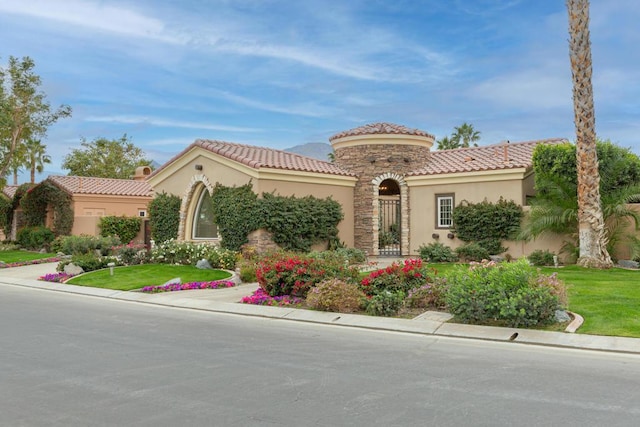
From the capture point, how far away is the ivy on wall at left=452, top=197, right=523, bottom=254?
67.8 feet

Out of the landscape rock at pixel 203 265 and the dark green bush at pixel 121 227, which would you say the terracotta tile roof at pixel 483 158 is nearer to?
the landscape rock at pixel 203 265

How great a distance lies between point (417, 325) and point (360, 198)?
14.4 metres

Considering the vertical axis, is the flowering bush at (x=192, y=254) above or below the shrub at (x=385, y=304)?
above

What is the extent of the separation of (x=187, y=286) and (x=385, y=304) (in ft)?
24.0

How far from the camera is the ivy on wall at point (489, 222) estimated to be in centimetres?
2066

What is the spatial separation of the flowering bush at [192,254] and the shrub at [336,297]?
327 inches

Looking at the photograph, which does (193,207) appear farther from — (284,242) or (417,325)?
(417,325)

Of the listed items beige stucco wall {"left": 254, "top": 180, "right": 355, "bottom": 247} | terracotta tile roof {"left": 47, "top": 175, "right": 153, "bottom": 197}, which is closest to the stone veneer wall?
beige stucco wall {"left": 254, "top": 180, "right": 355, "bottom": 247}

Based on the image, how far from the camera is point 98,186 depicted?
36.4m

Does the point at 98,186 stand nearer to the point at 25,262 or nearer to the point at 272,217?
the point at 25,262

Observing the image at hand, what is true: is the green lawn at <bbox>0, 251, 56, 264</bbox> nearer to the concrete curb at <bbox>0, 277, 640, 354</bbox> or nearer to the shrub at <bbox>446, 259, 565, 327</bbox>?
the concrete curb at <bbox>0, 277, 640, 354</bbox>

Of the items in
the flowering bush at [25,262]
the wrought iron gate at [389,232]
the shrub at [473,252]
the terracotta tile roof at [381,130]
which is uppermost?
the terracotta tile roof at [381,130]

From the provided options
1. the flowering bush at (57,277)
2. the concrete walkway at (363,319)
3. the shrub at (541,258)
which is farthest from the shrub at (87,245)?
the shrub at (541,258)

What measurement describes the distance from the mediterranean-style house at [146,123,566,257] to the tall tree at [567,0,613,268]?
4162mm
